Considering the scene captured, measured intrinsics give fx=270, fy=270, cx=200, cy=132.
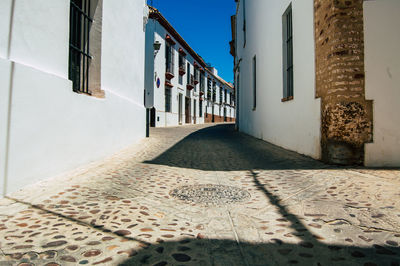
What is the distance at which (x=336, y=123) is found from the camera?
414cm

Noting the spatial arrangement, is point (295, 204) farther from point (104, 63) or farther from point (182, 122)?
point (182, 122)

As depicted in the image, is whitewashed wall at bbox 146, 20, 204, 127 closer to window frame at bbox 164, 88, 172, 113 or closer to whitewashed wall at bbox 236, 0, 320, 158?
window frame at bbox 164, 88, 172, 113

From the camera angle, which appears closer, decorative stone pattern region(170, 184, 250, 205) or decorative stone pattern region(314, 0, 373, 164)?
decorative stone pattern region(170, 184, 250, 205)

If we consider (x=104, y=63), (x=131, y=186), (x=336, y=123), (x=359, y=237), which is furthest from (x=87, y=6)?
(x=359, y=237)

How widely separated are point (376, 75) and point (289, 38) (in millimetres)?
2738

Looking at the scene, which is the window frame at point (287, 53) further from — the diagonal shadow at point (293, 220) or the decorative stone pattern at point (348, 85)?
the diagonal shadow at point (293, 220)

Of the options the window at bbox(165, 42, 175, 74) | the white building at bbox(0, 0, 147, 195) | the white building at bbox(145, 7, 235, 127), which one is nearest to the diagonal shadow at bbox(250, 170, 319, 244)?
the white building at bbox(0, 0, 147, 195)

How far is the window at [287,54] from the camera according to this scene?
632 centimetres

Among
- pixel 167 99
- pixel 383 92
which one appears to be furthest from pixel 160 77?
pixel 383 92

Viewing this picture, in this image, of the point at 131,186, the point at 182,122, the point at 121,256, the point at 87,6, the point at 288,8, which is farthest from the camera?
the point at 182,122

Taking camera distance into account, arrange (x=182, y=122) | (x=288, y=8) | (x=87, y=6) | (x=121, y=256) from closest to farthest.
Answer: (x=121, y=256)
(x=87, y=6)
(x=288, y=8)
(x=182, y=122)

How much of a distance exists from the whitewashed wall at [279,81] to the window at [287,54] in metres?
0.16

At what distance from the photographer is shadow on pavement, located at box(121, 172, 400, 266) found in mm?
1552

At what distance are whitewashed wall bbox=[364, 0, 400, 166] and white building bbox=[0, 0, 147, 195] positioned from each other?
14.3ft
